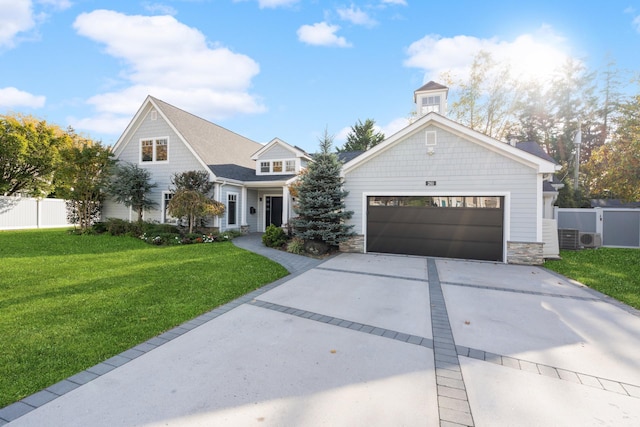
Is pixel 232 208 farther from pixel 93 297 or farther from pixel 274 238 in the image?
pixel 93 297

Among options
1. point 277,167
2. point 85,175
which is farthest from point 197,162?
point 85,175

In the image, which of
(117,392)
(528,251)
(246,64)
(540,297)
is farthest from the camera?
(246,64)

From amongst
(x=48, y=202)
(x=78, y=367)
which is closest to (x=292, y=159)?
(x=78, y=367)

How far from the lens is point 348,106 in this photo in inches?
728

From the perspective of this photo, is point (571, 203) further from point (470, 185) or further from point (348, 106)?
point (348, 106)

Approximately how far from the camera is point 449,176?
10219 mm

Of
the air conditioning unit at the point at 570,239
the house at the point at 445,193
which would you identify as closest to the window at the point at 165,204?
the house at the point at 445,193

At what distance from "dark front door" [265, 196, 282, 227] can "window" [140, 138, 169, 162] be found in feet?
19.3

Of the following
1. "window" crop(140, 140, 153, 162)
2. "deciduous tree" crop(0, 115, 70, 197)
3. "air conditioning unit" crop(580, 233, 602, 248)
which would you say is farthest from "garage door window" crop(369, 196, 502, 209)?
"deciduous tree" crop(0, 115, 70, 197)

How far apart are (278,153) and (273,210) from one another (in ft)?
11.3

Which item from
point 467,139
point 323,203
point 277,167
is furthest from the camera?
point 277,167

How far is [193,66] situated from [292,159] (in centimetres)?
613

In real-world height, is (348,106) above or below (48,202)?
above

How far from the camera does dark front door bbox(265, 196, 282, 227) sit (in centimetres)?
1762
